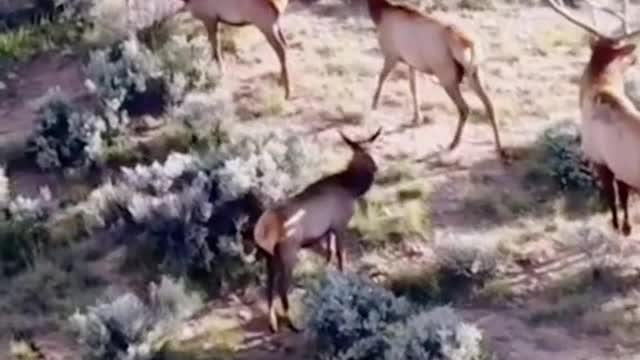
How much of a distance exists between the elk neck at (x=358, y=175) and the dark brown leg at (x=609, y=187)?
1.51 m

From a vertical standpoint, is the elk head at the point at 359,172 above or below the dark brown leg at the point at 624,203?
above

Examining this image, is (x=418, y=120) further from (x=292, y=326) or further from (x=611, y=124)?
(x=292, y=326)

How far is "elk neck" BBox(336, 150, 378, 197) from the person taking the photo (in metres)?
10.8

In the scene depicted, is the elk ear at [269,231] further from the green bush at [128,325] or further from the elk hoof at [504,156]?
the elk hoof at [504,156]

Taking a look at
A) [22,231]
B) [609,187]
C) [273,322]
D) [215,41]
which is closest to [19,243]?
[22,231]

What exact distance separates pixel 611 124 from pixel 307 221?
207 centimetres

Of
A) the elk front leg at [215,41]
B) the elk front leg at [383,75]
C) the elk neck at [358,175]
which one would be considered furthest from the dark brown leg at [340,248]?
the elk front leg at [215,41]

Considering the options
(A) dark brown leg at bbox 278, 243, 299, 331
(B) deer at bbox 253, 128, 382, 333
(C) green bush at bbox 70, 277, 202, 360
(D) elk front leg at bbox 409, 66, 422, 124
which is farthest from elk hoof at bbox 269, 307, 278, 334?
(D) elk front leg at bbox 409, 66, 422, 124

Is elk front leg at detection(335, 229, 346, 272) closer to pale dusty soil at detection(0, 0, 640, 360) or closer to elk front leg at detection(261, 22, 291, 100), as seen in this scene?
pale dusty soil at detection(0, 0, 640, 360)

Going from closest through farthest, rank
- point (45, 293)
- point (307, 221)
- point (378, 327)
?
point (378, 327)
point (307, 221)
point (45, 293)

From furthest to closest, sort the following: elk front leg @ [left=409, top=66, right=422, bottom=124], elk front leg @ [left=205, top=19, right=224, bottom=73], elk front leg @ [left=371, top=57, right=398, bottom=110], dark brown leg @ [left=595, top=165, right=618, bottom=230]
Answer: elk front leg @ [left=205, top=19, right=224, bottom=73]
elk front leg @ [left=409, top=66, right=422, bottom=124]
elk front leg @ [left=371, top=57, right=398, bottom=110]
dark brown leg @ [left=595, top=165, right=618, bottom=230]

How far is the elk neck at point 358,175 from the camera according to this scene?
1080 centimetres

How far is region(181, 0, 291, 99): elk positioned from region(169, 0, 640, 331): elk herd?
0.04 feet

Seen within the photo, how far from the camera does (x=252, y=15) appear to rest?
519 inches
